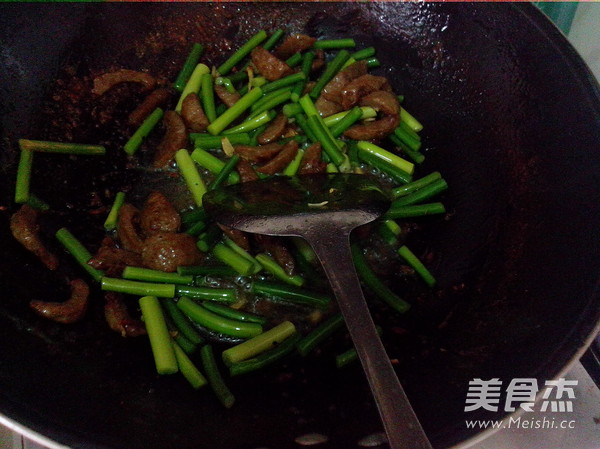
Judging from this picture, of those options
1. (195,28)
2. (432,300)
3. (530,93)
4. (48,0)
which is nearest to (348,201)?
(432,300)

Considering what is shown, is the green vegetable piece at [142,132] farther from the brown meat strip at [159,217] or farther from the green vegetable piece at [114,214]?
the brown meat strip at [159,217]

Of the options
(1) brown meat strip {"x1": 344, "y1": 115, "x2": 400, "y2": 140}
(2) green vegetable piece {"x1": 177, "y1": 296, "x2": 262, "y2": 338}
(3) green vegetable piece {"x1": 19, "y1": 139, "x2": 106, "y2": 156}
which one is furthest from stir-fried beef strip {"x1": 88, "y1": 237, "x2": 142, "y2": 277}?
(1) brown meat strip {"x1": 344, "y1": 115, "x2": 400, "y2": 140}

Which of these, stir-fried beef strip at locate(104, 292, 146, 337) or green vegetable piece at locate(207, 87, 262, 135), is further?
green vegetable piece at locate(207, 87, 262, 135)

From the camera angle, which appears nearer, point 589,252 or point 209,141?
point 589,252

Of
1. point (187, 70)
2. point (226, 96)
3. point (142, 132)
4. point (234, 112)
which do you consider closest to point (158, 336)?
point (142, 132)

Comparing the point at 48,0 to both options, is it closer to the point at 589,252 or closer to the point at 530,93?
the point at 530,93

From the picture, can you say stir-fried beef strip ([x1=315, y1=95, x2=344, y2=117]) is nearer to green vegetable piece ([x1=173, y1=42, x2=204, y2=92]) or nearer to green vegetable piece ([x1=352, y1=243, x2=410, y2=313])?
green vegetable piece ([x1=173, y1=42, x2=204, y2=92])
